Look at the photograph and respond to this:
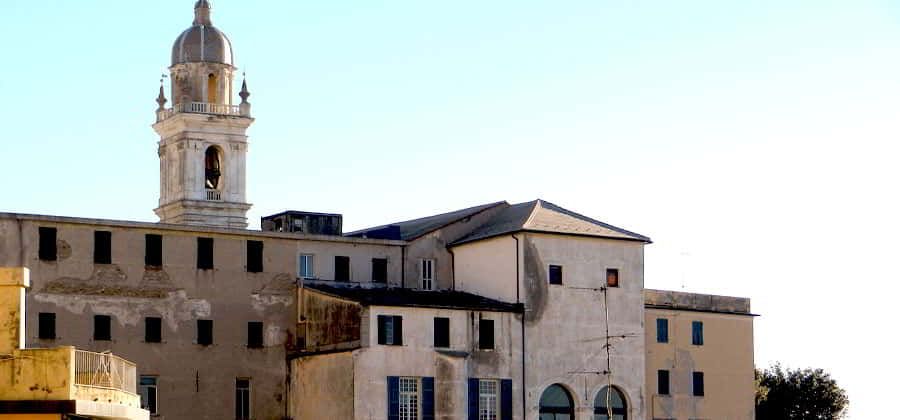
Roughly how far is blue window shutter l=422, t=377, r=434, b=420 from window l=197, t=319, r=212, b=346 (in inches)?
308

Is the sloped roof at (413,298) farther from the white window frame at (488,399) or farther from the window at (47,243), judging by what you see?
the window at (47,243)

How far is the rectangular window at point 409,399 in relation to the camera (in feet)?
213

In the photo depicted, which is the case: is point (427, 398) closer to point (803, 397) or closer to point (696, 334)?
point (696, 334)

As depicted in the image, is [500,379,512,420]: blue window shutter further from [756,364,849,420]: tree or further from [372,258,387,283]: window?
[756,364,849,420]: tree

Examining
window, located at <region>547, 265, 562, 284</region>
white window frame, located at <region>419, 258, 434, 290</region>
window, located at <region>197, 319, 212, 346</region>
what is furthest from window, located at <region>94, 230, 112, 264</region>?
window, located at <region>547, 265, 562, 284</region>

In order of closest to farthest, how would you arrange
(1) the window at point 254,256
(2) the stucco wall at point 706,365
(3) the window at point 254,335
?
(3) the window at point 254,335 < (1) the window at point 254,256 < (2) the stucco wall at point 706,365

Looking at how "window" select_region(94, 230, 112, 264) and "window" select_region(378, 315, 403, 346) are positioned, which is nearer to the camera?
"window" select_region(378, 315, 403, 346)

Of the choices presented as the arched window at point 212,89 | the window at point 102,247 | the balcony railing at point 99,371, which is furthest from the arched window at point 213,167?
the balcony railing at point 99,371

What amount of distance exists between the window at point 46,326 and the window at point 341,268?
37.2 ft

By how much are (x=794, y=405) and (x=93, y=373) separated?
71448 mm

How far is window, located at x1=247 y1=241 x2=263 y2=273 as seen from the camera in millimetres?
68812

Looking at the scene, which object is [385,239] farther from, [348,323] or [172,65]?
[172,65]

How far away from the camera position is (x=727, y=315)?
256 feet

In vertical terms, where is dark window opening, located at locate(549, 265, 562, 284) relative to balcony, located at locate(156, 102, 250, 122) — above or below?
below
